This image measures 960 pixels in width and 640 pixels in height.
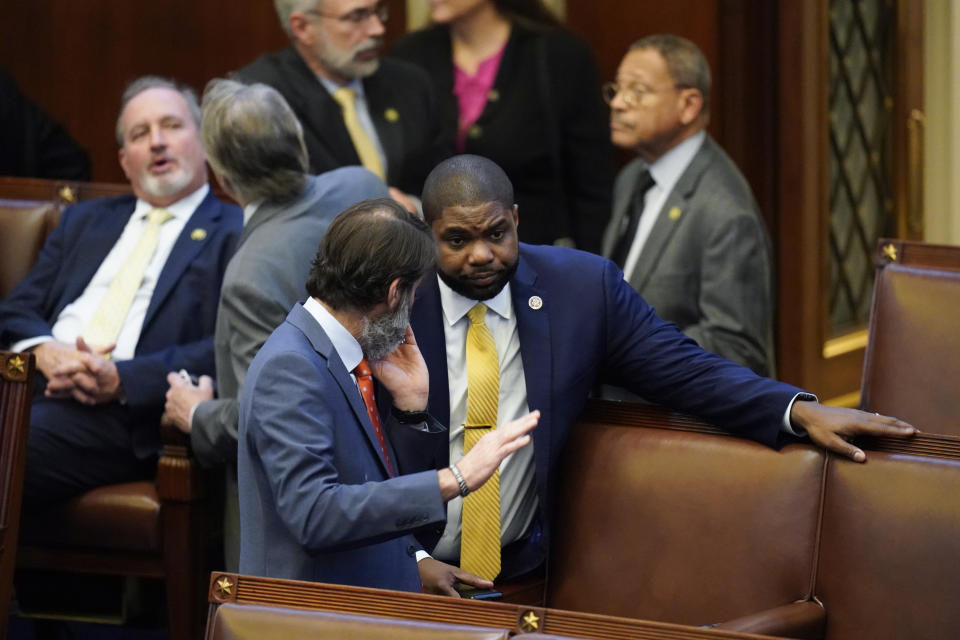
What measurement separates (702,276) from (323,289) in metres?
1.65

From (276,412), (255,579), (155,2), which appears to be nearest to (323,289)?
(276,412)

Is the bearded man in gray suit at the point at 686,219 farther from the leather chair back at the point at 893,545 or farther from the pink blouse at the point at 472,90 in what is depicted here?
the leather chair back at the point at 893,545

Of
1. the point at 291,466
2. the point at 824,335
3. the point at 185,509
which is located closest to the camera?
the point at 291,466

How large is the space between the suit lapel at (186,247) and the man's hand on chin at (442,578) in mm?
1511

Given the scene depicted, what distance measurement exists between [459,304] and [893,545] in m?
0.95

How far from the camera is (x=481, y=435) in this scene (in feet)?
9.29

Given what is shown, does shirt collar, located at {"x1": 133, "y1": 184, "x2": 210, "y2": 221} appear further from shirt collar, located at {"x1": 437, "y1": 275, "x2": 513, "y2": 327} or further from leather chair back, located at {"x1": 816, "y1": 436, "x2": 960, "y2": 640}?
leather chair back, located at {"x1": 816, "y1": 436, "x2": 960, "y2": 640}

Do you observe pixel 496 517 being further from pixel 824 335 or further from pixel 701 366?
pixel 824 335

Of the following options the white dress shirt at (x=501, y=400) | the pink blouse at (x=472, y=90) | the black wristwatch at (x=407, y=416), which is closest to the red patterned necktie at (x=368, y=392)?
the black wristwatch at (x=407, y=416)

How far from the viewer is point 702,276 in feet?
12.5

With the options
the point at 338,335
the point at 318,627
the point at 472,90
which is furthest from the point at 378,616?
the point at 472,90

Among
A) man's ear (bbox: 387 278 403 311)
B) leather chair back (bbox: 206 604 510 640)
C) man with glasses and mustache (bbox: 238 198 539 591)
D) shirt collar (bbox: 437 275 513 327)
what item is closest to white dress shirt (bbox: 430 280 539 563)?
shirt collar (bbox: 437 275 513 327)

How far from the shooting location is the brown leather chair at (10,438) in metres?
3.10

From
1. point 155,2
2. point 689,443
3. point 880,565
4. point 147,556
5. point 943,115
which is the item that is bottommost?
point 147,556
